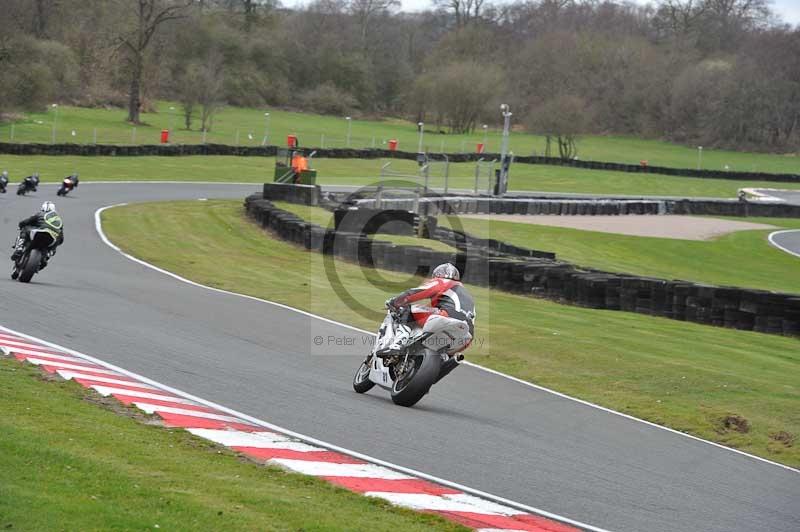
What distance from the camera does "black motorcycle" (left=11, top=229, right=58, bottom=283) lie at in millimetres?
16219

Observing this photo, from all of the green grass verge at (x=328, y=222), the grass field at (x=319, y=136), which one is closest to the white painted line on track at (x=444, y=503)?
the green grass verge at (x=328, y=222)

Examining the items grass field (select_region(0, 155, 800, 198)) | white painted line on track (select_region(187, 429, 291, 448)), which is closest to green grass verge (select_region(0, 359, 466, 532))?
white painted line on track (select_region(187, 429, 291, 448))

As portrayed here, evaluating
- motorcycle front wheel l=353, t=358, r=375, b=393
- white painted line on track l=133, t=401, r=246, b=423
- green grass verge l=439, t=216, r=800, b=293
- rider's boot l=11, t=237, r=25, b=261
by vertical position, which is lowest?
green grass verge l=439, t=216, r=800, b=293

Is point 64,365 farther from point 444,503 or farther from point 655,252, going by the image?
point 655,252

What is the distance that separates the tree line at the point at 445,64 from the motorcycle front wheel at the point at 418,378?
4802 centimetres

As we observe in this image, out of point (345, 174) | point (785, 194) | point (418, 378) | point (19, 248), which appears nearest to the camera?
point (418, 378)

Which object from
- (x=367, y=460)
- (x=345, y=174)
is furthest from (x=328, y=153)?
(x=367, y=460)

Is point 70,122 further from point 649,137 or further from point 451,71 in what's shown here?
point 649,137

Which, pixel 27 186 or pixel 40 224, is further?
pixel 27 186

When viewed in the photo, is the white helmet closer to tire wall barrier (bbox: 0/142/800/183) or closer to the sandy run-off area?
the sandy run-off area

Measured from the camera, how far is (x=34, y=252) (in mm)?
16297

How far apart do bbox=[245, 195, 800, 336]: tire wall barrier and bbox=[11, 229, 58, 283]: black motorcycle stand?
717 centimetres

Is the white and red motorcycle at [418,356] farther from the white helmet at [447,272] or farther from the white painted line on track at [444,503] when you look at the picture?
the white painted line on track at [444,503]

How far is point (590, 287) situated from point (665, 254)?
12806 mm
